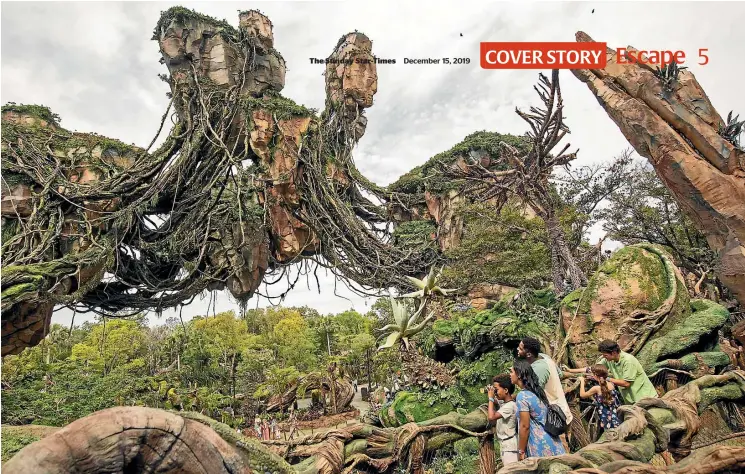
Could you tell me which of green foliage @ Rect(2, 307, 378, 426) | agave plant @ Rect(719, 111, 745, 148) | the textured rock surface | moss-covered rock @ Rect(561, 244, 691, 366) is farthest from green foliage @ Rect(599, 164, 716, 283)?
the textured rock surface

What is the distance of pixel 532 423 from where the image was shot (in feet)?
8.68

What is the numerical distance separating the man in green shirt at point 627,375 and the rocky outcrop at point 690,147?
17.0ft

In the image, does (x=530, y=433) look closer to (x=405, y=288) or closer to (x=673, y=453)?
(x=673, y=453)

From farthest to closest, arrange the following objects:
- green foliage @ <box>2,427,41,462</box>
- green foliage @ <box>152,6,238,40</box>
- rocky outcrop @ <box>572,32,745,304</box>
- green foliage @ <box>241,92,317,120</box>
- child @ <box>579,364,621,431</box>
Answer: green foliage @ <box>152,6,238,40</box>
green foliage @ <box>241,92,317,120</box>
rocky outcrop @ <box>572,32,745,304</box>
child @ <box>579,364,621,431</box>
green foliage @ <box>2,427,41,462</box>

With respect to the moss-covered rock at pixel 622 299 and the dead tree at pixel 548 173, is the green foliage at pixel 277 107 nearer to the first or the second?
the dead tree at pixel 548 173

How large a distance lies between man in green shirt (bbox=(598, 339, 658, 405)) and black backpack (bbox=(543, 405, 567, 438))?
892 millimetres

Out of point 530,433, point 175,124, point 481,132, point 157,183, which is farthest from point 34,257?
point 481,132

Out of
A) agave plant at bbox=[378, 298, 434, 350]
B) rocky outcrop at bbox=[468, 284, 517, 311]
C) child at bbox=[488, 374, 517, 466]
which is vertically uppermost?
rocky outcrop at bbox=[468, 284, 517, 311]

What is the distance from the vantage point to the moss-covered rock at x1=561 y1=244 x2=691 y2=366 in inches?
220

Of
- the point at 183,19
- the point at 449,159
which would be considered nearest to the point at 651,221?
the point at 449,159

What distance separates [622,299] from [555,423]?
3.95 m

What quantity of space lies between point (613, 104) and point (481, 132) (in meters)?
10.2

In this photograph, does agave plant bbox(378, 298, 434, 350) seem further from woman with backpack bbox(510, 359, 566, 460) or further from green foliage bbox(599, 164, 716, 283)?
green foliage bbox(599, 164, 716, 283)

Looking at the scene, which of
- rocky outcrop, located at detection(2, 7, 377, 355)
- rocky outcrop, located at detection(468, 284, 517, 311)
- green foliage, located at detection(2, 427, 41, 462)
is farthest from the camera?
rocky outcrop, located at detection(468, 284, 517, 311)
